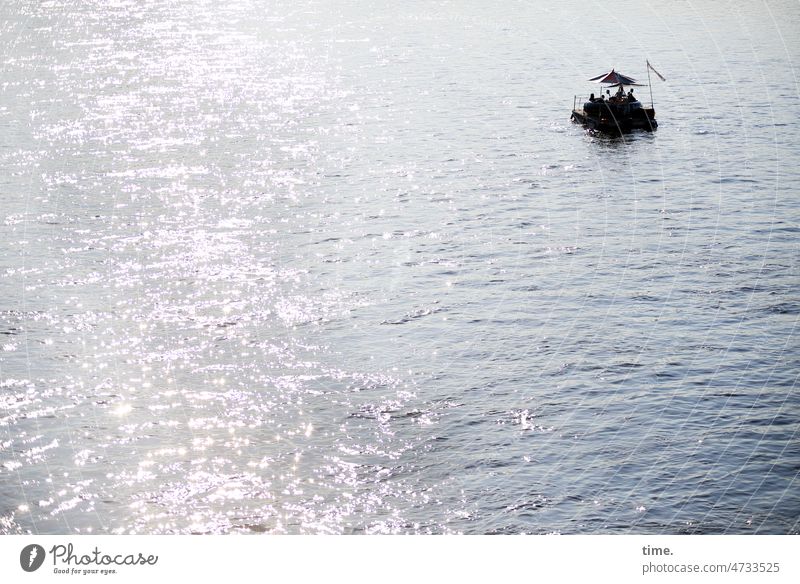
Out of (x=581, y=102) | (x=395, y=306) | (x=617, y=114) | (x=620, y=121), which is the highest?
(x=395, y=306)

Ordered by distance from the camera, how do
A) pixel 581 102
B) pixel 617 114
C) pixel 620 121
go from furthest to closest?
pixel 581 102 → pixel 620 121 → pixel 617 114

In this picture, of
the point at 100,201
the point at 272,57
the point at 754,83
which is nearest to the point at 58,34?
the point at 272,57

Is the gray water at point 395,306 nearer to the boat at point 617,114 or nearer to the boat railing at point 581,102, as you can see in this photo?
the boat railing at point 581,102

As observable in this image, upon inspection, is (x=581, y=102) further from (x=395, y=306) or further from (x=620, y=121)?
(x=395, y=306)

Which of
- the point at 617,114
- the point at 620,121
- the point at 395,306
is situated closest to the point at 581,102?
the point at 617,114

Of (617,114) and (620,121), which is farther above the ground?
(617,114)

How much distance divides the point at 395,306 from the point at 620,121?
56.8 metres

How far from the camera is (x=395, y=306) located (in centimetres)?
6162

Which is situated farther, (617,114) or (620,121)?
(620,121)

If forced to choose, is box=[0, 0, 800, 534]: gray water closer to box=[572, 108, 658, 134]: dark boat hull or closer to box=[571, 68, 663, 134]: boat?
box=[572, 108, 658, 134]: dark boat hull

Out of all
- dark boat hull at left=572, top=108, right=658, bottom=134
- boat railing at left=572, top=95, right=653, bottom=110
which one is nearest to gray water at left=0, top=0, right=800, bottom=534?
boat railing at left=572, top=95, right=653, bottom=110

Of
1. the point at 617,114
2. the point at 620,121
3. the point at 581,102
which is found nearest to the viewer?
the point at 617,114

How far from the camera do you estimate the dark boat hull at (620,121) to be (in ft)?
353

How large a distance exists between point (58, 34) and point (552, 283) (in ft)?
387
